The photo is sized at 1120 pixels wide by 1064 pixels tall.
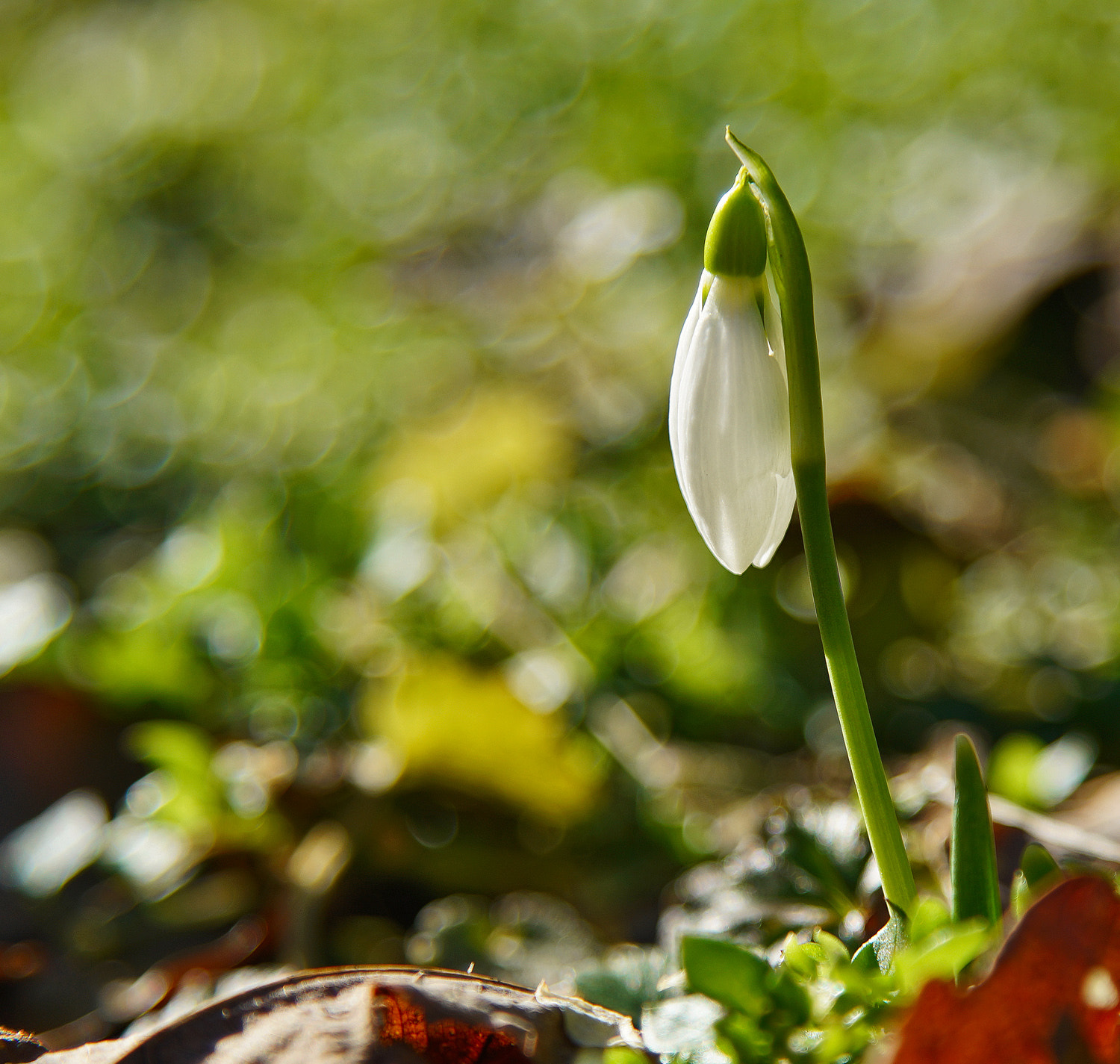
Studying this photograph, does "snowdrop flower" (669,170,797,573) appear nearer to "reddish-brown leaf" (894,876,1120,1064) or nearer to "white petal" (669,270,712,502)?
"white petal" (669,270,712,502)

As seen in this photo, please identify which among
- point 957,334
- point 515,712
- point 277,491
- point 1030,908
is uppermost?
point 1030,908

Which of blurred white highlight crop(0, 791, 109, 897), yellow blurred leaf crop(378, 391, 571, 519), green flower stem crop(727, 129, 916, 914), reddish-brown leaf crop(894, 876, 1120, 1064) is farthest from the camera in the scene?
yellow blurred leaf crop(378, 391, 571, 519)

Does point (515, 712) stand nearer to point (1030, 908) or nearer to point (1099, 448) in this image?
point (1030, 908)

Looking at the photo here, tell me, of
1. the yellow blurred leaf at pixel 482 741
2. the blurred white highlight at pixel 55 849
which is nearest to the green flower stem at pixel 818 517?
the yellow blurred leaf at pixel 482 741

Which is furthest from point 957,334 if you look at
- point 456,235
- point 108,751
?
point 108,751

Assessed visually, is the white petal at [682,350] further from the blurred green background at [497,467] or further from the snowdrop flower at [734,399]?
the blurred green background at [497,467]

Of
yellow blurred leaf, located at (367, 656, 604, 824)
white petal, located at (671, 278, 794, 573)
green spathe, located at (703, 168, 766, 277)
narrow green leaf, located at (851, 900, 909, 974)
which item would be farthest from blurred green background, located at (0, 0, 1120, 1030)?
green spathe, located at (703, 168, 766, 277)
